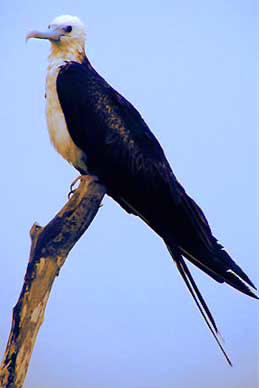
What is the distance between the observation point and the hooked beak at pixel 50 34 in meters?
2.20

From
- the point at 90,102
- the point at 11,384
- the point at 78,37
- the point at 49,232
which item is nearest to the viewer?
the point at 11,384

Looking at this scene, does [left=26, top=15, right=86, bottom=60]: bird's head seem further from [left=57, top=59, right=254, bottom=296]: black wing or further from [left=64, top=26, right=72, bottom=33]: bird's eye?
[left=57, top=59, right=254, bottom=296]: black wing

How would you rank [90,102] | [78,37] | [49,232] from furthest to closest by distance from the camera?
1. [78,37]
2. [90,102]
3. [49,232]

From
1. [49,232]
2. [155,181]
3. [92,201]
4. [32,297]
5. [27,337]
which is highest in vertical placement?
[155,181]

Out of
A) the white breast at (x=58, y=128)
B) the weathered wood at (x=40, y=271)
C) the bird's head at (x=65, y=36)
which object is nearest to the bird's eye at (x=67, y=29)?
the bird's head at (x=65, y=36)

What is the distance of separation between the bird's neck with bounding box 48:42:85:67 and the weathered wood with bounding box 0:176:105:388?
20.7 inches

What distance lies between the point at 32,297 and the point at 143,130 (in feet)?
2.41

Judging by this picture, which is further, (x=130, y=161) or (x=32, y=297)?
(x=130, y=161)

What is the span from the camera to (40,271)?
1.86 metres

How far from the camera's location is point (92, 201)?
6.40ft

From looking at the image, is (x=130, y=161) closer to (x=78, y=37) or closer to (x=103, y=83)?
(x=103, y=83)

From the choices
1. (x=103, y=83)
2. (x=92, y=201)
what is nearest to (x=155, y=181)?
(x=92, y=201)

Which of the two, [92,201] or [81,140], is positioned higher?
[81,140]

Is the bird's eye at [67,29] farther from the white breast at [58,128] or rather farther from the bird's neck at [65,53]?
the white breast at [58,128]
